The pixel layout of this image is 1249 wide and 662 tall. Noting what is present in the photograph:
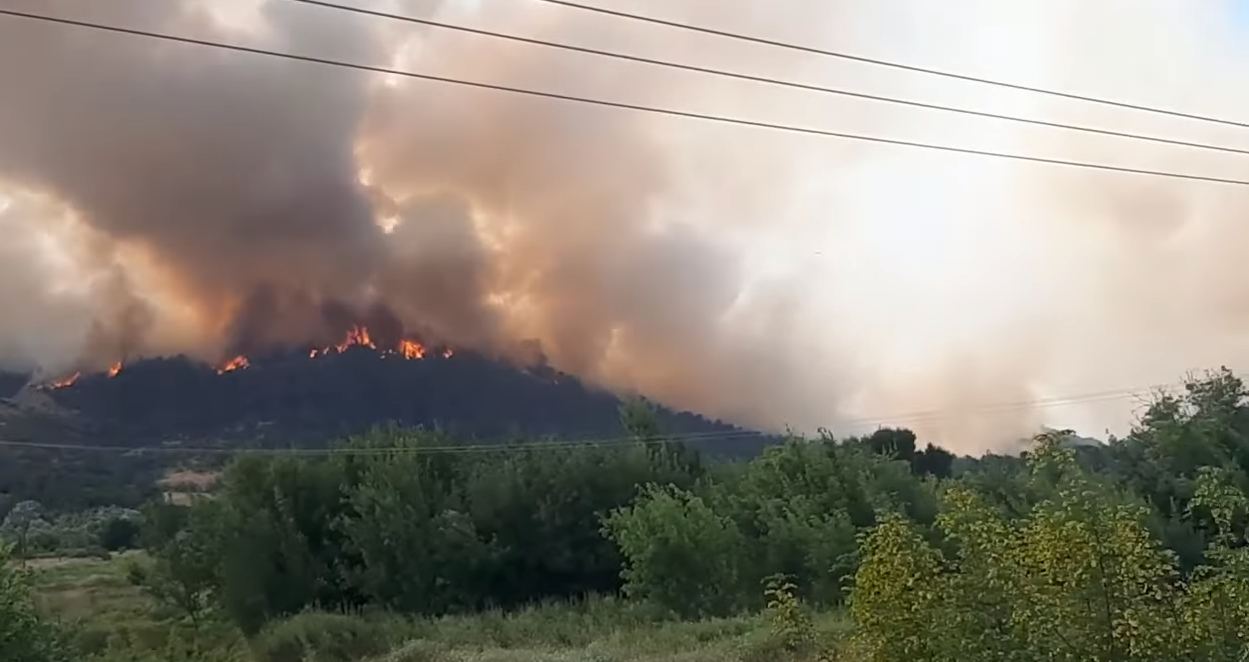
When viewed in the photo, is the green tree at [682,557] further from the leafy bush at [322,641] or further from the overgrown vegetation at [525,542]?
the leafy bush at [322,641]

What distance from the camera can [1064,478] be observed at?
1005 centimetres

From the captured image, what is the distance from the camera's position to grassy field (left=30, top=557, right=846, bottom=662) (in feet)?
86.0

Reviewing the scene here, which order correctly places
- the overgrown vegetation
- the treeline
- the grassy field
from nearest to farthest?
the grassy field < the overgrown vegetation < the treeline

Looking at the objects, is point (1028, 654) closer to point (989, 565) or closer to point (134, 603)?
point (989, 565)

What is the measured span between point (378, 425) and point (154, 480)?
11.6m

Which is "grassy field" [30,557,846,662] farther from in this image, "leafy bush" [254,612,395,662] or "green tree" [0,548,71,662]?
"green tree" [0,548,71,662]

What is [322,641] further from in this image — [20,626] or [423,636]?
[20,626]

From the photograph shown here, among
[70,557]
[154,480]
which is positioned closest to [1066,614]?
[154,480]

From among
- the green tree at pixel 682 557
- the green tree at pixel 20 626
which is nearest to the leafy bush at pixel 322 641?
the green tree at pixel 20 626

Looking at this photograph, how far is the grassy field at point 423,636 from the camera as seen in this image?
2622cm

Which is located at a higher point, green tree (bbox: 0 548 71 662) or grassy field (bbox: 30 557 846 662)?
green tree (bbox: 0 548 71 662)

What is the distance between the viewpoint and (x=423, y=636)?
108 ft

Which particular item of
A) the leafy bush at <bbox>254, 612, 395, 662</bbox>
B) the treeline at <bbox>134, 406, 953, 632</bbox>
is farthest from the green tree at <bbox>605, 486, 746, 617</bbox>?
the leafy bush at <bbox>254, 612, 395, 662</bbox>

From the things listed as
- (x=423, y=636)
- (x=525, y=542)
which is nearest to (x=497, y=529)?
(x=525, y=542)
